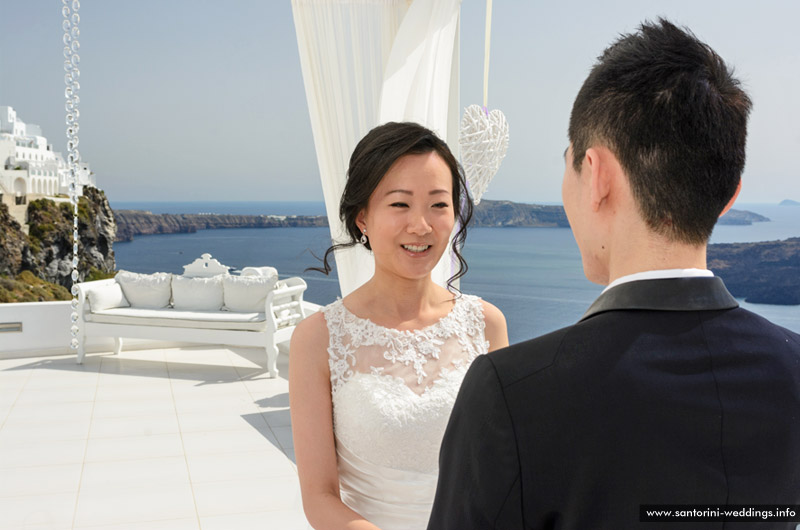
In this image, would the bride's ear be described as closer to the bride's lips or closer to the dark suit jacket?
the bride's lips

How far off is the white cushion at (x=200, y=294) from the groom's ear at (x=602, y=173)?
18.5 feet

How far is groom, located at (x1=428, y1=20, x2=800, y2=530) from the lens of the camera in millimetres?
496

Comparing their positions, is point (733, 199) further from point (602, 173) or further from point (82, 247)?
point (82, 247)

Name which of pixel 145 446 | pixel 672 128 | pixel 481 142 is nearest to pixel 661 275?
pixel 672 128

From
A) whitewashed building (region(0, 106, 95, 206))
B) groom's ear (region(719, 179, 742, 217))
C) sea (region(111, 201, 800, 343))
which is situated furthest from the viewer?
sea (region(111, 201, 800, 343))

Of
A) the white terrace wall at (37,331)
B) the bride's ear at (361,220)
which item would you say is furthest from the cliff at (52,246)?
the bride's ear at (361,220)

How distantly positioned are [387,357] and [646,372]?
961 millimetres

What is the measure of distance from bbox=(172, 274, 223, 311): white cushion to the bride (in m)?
4.65

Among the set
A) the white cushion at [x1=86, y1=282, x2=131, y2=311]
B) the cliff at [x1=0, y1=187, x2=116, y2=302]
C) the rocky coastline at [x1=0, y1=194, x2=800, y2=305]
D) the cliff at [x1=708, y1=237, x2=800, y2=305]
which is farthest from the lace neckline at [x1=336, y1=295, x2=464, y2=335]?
the cliff at [x1=0, y1=187, x2=116, y2=302]

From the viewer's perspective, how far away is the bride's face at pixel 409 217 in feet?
4.61

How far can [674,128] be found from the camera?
0.56 metres

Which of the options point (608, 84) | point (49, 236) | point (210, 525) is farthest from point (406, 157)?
point (49, 236)

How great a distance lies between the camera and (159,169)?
1437 inches

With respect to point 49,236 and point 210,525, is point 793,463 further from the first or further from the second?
point 49,236
